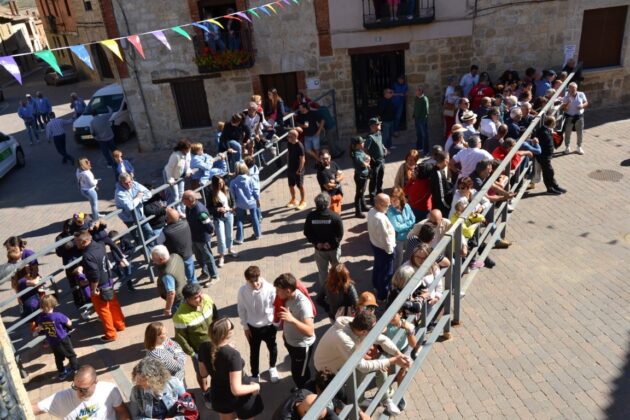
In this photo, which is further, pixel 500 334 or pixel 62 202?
pixel 62 202

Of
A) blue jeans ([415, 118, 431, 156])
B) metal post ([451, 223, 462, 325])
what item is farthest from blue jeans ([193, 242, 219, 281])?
blue jeans ([415, 118, 431, 156])

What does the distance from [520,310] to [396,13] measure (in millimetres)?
9578

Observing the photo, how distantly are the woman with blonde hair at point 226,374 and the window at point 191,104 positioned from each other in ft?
37.4

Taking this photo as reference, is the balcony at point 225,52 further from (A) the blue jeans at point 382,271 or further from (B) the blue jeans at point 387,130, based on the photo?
(A) the blue jeans at point 382,271

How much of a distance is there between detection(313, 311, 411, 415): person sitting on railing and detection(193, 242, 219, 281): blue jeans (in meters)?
3.64

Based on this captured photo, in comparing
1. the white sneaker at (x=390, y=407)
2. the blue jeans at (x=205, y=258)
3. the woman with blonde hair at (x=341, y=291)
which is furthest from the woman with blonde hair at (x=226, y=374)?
the blue jeans at (x=205, y=258)

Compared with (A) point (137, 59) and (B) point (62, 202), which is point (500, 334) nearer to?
(B) point (62, 202)

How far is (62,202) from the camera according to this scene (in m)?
13.0

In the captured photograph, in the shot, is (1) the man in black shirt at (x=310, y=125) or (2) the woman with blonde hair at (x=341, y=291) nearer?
(2) the woman with blonde hair at (x=341, y=291)

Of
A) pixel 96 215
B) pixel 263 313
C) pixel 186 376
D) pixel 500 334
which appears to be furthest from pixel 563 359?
pixel 96 215

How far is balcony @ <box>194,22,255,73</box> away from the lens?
46.6 ft

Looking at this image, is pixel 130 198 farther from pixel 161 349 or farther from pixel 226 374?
pixel 226 374

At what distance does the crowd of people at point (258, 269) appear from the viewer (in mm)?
4699

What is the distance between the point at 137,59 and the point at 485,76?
367 inches
